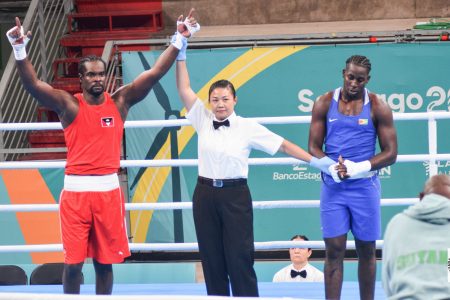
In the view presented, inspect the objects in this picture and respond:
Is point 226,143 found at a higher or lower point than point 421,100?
lower

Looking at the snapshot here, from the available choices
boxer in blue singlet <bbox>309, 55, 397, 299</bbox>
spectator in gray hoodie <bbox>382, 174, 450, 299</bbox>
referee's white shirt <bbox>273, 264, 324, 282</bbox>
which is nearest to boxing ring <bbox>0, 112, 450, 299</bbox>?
boxer in blue singlet <bbox>309, 55, 397, 299</bbox>

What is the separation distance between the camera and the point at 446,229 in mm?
3436

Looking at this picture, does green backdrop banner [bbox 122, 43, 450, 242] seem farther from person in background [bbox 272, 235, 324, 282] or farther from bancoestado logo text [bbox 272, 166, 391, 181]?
person in background [bbox 272, 235, 324, 282]

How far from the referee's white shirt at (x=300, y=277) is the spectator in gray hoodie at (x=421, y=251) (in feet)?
12.5

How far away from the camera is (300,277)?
7324 millimetres

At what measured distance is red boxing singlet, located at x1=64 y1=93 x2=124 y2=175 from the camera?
17.2 ft

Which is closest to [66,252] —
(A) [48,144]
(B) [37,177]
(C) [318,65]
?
(B) [37,177]

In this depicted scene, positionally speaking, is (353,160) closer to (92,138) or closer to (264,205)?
(264,205)

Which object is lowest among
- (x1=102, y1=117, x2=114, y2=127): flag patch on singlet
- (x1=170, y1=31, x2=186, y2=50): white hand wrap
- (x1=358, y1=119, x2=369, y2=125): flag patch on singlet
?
(x1=358, y1=119, x2=369, y2=125): flag patch on singlet

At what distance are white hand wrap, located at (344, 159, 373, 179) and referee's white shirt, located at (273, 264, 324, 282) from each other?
2167 millimetres

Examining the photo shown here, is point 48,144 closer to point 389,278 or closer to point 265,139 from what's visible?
point 265,139

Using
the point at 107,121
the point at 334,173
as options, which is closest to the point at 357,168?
the point at 334,173

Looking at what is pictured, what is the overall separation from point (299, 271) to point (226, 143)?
7.83ft

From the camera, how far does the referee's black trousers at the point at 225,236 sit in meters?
5.22
